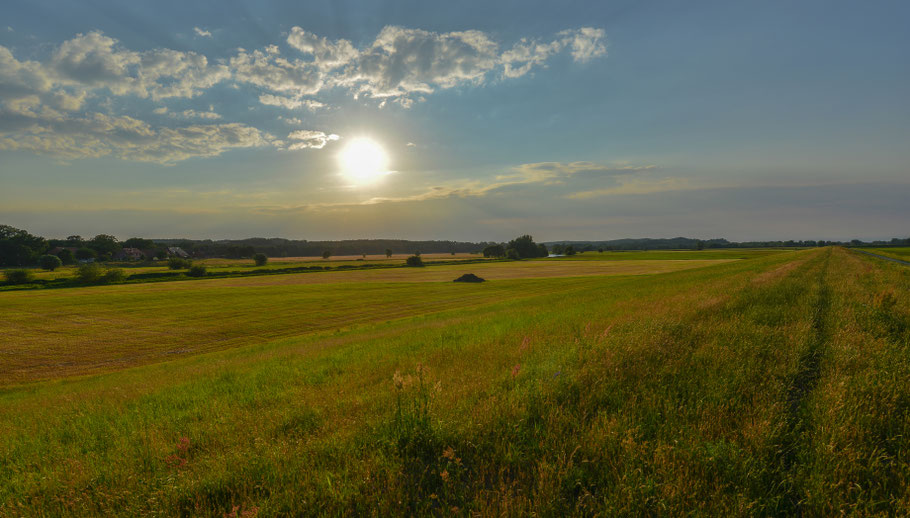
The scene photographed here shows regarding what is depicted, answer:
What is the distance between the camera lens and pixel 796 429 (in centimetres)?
409

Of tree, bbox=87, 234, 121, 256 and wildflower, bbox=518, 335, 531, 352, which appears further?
tree, bbox=87, 234, 121, 256

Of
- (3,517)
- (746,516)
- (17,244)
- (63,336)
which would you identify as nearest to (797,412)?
(746,516)

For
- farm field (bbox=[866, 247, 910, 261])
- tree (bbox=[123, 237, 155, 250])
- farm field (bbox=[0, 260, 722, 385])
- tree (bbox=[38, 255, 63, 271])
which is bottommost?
farm field (bbox=[0, 260, 722, 385])

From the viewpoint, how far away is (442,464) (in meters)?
3.94

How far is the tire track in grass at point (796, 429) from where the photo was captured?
128 inches

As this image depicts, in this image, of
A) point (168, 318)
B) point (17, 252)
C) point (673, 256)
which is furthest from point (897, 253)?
point (17, 252)

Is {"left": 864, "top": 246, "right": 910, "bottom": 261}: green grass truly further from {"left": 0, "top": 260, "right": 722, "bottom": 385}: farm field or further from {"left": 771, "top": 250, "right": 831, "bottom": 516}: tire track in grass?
{"left": 771, "top": 250, "right": 831, "bottom": 516}: tire track in grass

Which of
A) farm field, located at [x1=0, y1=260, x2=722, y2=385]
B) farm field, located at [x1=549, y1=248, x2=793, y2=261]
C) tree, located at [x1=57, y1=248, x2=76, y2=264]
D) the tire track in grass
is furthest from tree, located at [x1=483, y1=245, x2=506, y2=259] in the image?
tree, located at [x1=57, y1=248, x2=76, y2=264]

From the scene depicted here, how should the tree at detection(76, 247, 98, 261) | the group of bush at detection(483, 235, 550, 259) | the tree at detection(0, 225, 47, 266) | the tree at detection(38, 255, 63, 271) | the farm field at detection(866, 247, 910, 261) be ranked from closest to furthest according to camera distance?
the farm field at detection(866, 247, 910, 261)
the tree at detection(38, 255, 63, 271)
the tree at detection(0, 225, 47, 266)
the tree at detection(76, 247, 98, 261)
the group of bush at detection(483, 235, 550, 259)

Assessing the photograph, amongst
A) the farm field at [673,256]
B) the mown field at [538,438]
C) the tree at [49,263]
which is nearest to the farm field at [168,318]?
the mown field at [538,438]

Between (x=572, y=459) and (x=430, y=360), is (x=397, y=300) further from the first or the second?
(x=572, y=459)

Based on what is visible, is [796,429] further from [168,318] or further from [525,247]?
[525,247]

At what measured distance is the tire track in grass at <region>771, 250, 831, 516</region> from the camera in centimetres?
324

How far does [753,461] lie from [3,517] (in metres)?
8.41
